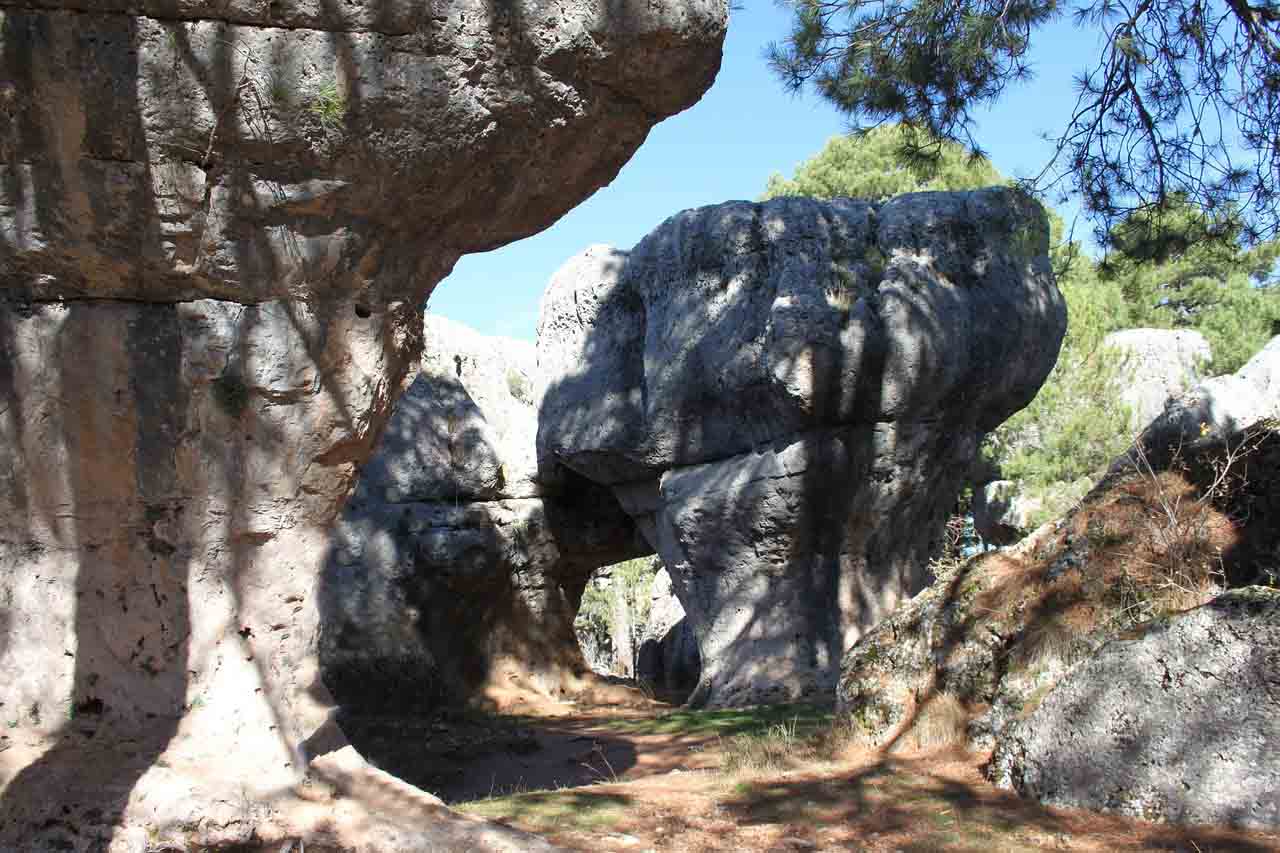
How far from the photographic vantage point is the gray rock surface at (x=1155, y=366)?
21625mm

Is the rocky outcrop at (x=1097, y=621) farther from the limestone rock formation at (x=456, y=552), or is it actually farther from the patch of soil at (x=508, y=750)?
the limestone rock formation at (x=456, y=552)

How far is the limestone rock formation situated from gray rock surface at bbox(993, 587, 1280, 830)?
27.8 ft

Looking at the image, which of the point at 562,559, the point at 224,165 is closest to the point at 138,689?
the point at 224,165

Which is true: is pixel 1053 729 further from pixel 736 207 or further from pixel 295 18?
pixel 736 207

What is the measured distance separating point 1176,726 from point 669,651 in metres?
16.6

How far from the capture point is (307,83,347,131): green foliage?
447 centimetres

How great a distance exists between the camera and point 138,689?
470 cm

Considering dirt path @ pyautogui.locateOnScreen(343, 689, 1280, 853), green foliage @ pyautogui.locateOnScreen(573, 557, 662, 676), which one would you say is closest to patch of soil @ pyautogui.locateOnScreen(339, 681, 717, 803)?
dirt path @ pyautogui.locateOnScreen(343, 689, 1280, 853)

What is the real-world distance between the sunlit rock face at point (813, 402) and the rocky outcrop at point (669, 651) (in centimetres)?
499

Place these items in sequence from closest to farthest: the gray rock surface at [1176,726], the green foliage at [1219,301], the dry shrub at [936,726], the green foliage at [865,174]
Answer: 1. the gray rock surface at [1176,726]
2. the dry shrub at [936,726]
3. the green foliage at [1219,301]
4. the green foliage at [865,174]

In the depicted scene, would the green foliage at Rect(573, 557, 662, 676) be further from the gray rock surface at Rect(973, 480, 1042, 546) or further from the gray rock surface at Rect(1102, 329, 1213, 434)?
the gray rock surface at Rect(1102, 329, 1213, 434)

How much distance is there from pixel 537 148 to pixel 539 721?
29.0ft

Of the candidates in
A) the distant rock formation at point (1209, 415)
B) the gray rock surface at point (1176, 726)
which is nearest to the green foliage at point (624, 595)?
the distant rock formation at point (1209, 415)

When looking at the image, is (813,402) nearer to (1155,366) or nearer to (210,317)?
(210,317)
